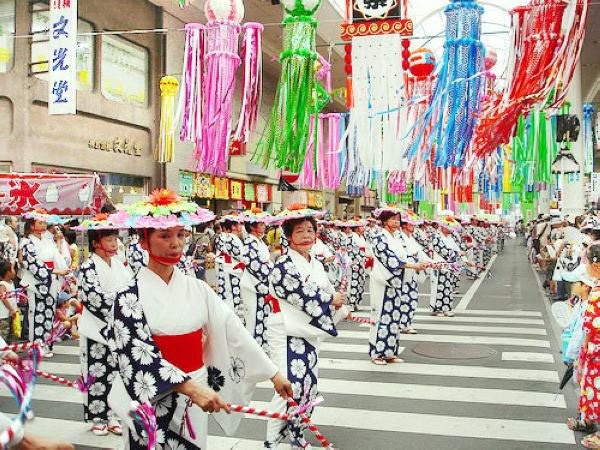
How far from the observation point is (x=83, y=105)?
1544 cm

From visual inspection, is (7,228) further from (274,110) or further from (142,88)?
(142,88)

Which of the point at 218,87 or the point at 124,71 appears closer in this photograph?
the point at 218,87

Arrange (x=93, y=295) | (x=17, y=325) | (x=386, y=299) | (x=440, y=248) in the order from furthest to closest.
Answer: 1. (x=440, y=248)
2. (x=17, y=325)
3. (x=386, y=299)
4. (x=93, y=295)

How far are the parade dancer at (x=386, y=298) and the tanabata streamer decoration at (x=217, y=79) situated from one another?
3381 mm

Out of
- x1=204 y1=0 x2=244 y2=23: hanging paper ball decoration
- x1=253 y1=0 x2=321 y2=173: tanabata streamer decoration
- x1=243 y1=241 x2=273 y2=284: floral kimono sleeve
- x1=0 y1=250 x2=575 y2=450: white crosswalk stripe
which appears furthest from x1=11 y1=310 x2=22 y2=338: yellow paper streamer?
x1=204 y1=0 x2=244 y2=23: hanging paper ball decoration

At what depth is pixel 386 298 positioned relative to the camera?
22.4 ft

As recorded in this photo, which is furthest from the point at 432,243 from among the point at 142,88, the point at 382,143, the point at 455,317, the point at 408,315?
the point at 142,88

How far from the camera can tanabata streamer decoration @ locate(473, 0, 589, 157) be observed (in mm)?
7320

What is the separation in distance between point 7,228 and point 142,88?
9.62 meters

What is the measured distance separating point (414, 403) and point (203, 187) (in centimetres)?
1570

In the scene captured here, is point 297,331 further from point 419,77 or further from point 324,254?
point 419,77

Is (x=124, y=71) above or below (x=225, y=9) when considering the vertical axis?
above

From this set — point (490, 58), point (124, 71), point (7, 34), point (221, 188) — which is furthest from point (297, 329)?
point (221, 188)

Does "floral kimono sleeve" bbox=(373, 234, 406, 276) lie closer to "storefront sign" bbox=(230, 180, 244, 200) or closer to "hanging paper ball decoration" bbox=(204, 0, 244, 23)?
"hanging paper ball decoration" bbox=(204, 0, 244, 23)
